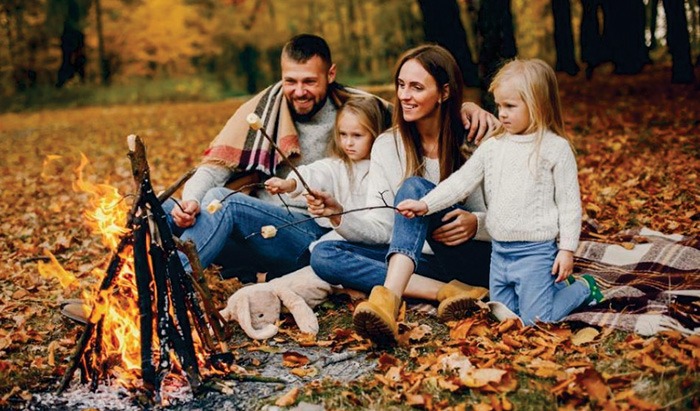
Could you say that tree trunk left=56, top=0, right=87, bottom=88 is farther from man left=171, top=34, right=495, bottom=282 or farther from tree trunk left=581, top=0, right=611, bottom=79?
man left=171, top=34, right=495, bottom=282

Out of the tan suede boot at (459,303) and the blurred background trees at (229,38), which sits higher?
the blurred background trees at (229,38)

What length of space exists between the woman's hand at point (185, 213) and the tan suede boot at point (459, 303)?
1497 millimetres

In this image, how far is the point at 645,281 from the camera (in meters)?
3.79

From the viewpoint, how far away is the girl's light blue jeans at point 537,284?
3.40 metres

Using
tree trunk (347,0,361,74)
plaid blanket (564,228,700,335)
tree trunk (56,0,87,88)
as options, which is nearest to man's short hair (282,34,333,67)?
plaid blanket (564,228,700,335)

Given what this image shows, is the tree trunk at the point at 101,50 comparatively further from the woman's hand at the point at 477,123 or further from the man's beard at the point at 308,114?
the woman's hand at the point at 477,123

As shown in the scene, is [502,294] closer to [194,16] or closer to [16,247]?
[16,247]

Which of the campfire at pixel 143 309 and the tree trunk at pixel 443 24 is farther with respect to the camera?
the tree trunk at pixel 443 24

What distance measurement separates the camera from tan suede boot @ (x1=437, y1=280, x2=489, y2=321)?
11.7ft

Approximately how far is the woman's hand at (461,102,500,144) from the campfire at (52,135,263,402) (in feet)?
5.64

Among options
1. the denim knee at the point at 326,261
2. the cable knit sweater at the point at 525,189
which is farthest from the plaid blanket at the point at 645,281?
the denim knee at the point at 326,261

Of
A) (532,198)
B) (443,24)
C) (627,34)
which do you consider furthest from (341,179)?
(627,34)

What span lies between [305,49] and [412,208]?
141cm

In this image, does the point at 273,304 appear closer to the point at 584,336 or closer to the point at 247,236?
the point at 247,236
